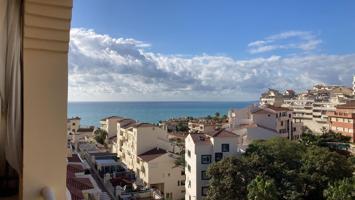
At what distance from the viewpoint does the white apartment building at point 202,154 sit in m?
14.5

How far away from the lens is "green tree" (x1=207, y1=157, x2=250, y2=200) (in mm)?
11922

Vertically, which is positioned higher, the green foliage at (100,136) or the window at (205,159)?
the window at (205,159)

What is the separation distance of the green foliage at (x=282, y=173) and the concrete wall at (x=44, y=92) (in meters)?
10.3

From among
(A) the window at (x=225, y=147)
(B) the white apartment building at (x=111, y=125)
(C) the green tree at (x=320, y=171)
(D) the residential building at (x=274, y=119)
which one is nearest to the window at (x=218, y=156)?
(A) the window at (x=225, y=147)

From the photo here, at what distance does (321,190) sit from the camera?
41.1ft

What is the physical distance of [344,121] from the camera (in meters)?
27.2

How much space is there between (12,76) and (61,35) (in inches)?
10.8

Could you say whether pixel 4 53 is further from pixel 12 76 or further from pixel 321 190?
pixel 321 190

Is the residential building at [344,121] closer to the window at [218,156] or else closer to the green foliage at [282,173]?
the green foliage at [282,173]

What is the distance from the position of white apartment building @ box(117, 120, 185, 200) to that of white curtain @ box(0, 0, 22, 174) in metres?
14.9

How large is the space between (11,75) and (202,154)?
Answer: 1374 cm

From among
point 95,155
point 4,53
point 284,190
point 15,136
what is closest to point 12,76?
point 4,53

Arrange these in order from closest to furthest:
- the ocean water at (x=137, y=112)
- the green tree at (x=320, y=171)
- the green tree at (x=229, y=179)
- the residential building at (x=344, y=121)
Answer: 1. the green tree at (x=229, y=179)
2. the green tree at (x=320, y=171)
3. the residential building at (x=344, y=121)
4. the ocean water at (x=137, y=112)

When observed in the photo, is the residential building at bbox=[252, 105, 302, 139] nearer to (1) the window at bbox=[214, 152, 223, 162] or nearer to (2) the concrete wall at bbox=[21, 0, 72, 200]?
(1) the window at bbox=[214, 152, 223, 162]
